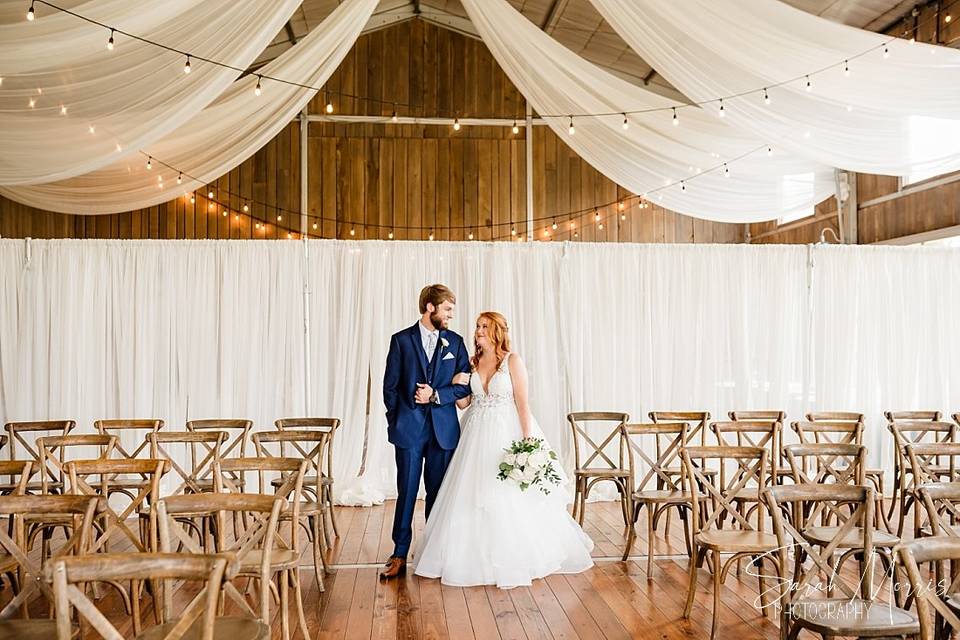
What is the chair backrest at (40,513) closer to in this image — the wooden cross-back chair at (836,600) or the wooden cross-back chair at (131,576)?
the wooden cross-back chair at (131,576)

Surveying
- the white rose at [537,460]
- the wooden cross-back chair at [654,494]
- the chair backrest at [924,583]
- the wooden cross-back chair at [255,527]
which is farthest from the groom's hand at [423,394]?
the chair backrest at [924,583]

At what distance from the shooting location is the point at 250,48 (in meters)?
5.21

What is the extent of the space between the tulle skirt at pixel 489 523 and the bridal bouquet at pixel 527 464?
13 cm

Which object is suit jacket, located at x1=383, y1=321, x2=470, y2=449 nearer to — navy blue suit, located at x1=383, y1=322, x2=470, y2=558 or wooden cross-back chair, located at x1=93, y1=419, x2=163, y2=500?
navy blue suit, located at x1=383, y1=322, x2=470, y2=558

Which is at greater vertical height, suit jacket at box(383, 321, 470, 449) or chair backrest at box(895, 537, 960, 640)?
suit jacket at box(383, 321, 470, 449)

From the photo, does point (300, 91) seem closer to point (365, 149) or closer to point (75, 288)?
point (75, 288)

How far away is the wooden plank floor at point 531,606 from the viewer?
14.2 feet

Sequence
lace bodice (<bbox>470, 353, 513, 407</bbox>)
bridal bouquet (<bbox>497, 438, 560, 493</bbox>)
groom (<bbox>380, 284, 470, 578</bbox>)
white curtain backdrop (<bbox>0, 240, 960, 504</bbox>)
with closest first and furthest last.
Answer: bridal bouquet (<bbox>497, 438, 560, 493</bbox>) → groom (<bbox>380, 284, 470, 578</bbox>) → lace bodice (<bbox>470, 353, 513, 407</bbox>) → white curtain backdrop (<bbox>0, 240, 960, 504</bbox>)

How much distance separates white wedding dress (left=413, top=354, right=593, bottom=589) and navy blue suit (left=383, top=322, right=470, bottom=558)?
12cm

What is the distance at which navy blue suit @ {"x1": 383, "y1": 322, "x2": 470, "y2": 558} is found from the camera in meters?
5.27

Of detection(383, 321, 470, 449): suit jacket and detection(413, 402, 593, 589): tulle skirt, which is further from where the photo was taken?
detection(383, 321, 470, 449): suit jacket

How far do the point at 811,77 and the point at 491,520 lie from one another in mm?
3470

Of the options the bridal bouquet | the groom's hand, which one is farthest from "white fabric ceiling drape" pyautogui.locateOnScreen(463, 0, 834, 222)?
the bridal bouquet

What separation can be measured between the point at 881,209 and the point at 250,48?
747 cm
